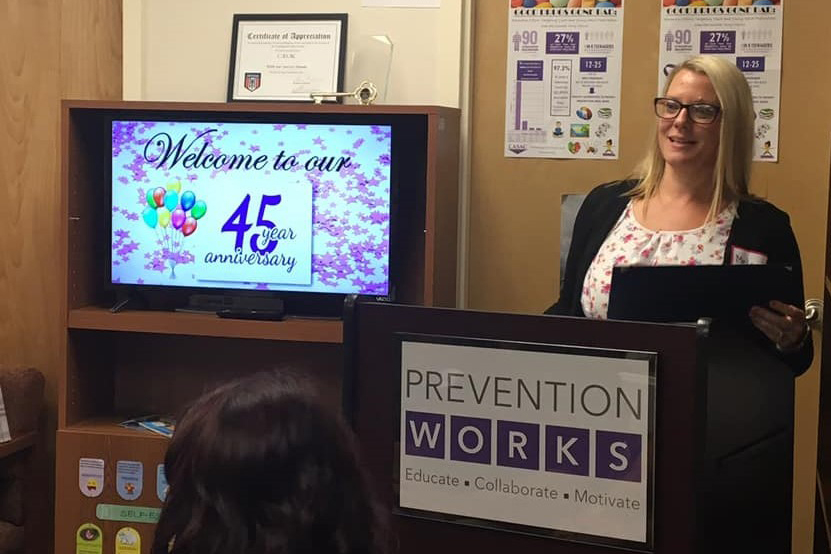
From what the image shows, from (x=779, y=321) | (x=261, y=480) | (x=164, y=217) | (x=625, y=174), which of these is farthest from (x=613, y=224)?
(x=261, y=480)

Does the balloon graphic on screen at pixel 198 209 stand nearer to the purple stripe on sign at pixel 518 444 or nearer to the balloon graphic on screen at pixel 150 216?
the balloon graphic on screen at pixel 150 216

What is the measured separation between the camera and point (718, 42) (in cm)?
289

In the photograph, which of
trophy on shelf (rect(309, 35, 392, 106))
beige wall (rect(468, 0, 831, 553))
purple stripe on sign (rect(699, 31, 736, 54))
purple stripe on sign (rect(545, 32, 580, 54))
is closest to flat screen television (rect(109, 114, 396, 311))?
trophy on shelf (rect(309, 35, 392, 106))

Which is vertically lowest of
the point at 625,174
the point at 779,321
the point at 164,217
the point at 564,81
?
the point at 779,321

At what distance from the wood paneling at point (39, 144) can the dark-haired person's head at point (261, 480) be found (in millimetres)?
2174

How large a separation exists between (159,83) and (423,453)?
1.87 metres

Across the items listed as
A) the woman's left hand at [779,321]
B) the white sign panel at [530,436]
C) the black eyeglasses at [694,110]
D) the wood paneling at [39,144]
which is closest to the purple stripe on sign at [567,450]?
the white sign panel at [530,436]

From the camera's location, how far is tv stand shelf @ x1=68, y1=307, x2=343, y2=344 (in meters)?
2.80

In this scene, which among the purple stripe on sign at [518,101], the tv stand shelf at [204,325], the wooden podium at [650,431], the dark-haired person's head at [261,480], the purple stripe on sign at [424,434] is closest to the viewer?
the dark-haired person's head at [261,480]

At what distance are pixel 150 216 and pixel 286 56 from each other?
1.92 ft

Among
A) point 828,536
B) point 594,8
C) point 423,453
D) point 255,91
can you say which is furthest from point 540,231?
point 423,453

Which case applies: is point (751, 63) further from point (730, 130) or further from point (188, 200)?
point (188, 200)

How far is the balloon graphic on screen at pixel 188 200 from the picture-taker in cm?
289

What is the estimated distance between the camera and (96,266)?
10.00 feet
